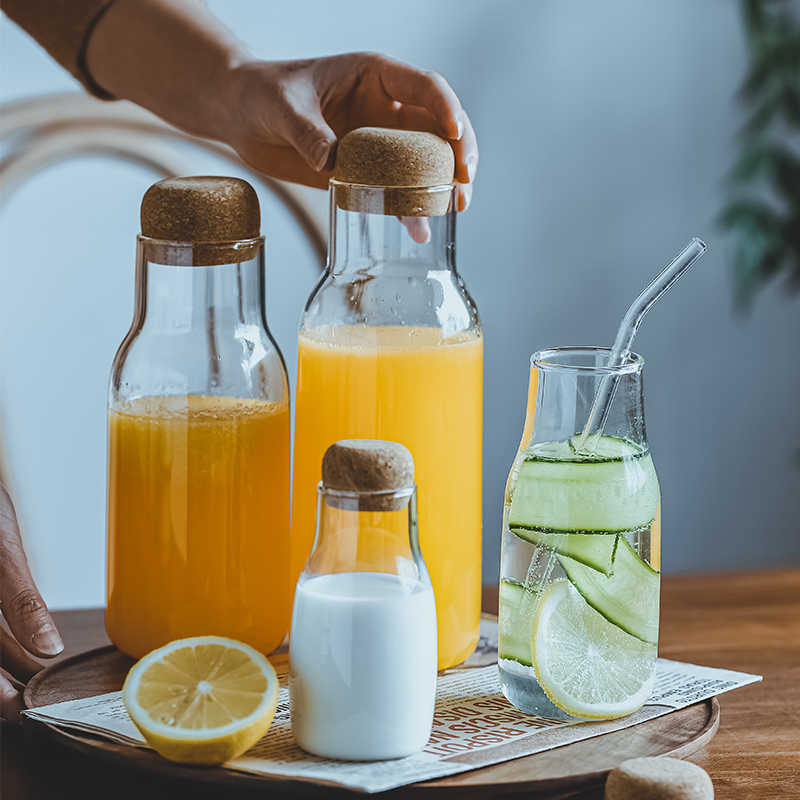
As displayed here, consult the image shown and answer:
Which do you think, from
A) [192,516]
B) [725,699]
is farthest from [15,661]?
[725,699]

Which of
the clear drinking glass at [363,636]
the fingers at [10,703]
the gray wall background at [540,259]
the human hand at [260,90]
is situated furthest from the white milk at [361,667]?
the gray wall background at [540,259]

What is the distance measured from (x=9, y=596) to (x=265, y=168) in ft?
1.40

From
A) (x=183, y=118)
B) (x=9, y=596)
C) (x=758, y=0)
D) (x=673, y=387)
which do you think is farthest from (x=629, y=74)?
(x=9, y=596)

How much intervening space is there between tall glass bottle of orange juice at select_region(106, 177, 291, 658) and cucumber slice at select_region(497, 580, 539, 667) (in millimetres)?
181

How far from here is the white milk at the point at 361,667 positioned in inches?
22.8

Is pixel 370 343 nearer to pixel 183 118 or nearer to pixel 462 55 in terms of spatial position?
pixel 183 118

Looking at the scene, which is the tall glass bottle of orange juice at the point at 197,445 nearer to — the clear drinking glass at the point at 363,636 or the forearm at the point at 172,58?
the clear drinking glass at the point at 363,636

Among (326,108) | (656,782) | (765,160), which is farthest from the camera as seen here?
(765,160)

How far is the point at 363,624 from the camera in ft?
1.90

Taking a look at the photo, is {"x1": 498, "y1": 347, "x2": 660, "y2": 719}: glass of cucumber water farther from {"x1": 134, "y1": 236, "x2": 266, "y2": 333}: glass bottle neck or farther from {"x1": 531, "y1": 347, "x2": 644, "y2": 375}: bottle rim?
{"x1": 134, "y1": 236, "x2": 266, "y2": 333}: glass bottle neck

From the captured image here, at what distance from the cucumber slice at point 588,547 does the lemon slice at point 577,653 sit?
0.02 metres

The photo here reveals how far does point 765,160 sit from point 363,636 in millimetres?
1567

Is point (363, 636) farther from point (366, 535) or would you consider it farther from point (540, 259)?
point (540, 259)

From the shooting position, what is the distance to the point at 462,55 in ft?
6.19
